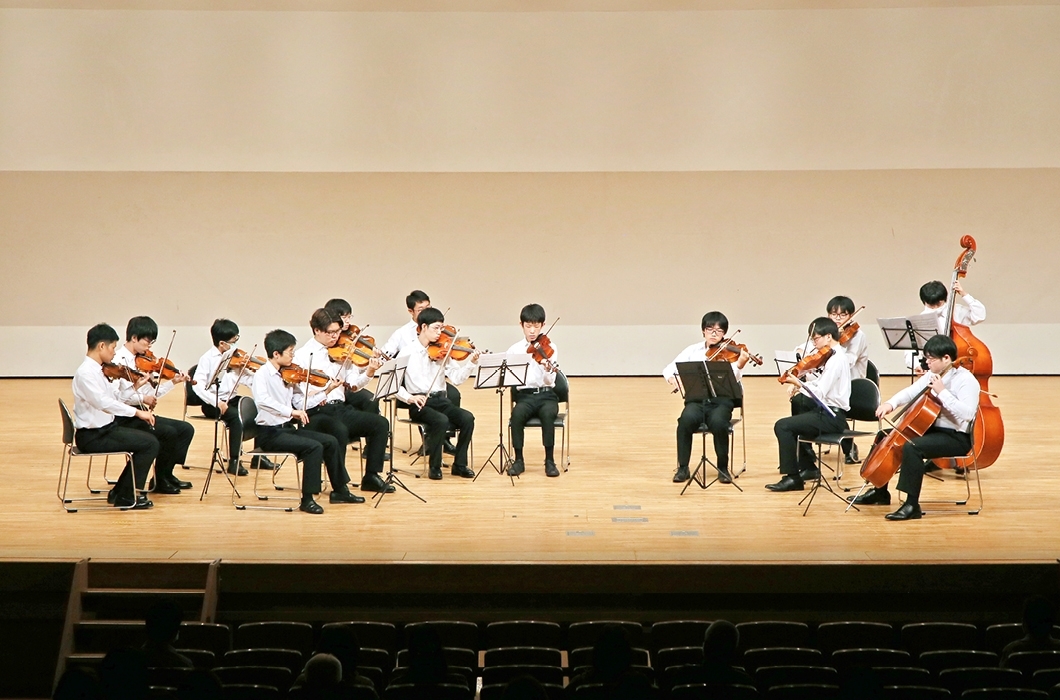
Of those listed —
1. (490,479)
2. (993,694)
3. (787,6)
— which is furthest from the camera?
(787,6)

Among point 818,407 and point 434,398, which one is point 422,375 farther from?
point 818,407

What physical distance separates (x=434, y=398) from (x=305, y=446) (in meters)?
1.32

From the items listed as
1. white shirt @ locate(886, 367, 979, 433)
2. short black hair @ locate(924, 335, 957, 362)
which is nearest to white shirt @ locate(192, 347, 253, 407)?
white shirt @ locate(886, 367, 979, 433)

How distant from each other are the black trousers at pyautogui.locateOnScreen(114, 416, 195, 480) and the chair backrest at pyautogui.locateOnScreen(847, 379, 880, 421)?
4.44 metres

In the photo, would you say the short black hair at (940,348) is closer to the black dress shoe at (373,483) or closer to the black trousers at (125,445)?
the black dress shoe at (373,483)

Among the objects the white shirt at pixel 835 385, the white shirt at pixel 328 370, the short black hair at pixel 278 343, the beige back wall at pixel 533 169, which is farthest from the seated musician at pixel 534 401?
the beige back wall at pixel 533 169

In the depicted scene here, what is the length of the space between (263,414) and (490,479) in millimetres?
1730

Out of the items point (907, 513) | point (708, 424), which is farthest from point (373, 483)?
point (907, 513)

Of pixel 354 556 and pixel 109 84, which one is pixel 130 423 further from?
pixel 109 84

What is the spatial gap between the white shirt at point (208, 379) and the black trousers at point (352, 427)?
77cm

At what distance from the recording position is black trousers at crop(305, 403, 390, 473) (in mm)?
6426

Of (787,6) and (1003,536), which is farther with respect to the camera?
(787,6)

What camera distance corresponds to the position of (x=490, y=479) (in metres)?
7.03

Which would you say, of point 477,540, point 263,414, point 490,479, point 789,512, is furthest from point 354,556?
point 789,512
